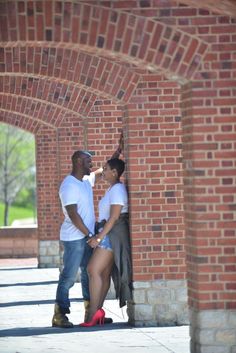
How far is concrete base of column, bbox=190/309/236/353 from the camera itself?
11047 millimetres

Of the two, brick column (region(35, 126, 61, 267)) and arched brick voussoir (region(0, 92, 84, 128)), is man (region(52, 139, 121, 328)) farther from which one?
brick column (region(35, 126, 61, 267))

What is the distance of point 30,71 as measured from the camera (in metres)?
15.9

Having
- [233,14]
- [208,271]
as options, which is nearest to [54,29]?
[233,14]

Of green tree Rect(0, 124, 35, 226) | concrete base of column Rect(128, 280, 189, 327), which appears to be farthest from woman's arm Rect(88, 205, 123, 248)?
green tree Rect(0, 124, 35, 226)

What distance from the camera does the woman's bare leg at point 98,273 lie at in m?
14.1

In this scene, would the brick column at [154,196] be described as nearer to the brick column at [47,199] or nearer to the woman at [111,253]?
the woman at [111,253]

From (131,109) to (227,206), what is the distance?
322 cm

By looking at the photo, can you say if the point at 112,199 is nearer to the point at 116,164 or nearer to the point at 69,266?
the point at 116,164

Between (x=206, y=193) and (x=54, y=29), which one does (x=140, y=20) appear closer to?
(x=54, y=29)

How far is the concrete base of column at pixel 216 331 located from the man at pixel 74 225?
125 inches

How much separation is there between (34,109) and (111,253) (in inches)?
365

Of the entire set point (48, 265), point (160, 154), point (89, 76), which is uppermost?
point (89, 76)

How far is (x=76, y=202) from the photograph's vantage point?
1404 centimetres

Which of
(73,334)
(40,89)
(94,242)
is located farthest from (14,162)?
(73,334)
